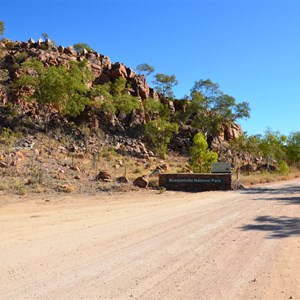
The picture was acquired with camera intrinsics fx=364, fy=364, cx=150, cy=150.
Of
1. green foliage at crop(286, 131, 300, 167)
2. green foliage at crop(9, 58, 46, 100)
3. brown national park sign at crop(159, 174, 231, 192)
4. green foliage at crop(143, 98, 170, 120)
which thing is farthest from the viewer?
green foliage at crop(286, 131, 300, 167)

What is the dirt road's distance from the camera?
17.9 ft

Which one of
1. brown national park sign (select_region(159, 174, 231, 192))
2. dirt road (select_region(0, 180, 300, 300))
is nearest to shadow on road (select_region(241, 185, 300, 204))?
brown national park sign (select_region(159, 174, 231, 192))

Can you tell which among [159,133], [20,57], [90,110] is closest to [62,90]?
[90,110]

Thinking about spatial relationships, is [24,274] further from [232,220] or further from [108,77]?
[108,77]

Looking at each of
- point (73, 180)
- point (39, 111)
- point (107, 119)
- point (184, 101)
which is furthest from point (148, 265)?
point (184, 101)

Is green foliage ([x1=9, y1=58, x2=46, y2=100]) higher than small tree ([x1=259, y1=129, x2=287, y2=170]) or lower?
higher

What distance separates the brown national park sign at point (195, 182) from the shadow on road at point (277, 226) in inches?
484

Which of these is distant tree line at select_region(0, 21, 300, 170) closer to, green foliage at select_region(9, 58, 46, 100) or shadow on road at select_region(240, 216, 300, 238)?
green foliage at select_region(9, 58, 46, 100)

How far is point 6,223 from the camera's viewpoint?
10.9 metres

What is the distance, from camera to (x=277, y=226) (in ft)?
34.5

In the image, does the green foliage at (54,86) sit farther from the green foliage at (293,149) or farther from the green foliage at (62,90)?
the green foliage at (293,149)

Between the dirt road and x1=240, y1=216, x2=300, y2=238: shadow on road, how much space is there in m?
0.03

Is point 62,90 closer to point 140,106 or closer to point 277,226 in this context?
point 140,106

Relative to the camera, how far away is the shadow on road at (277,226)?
9.50 metres
